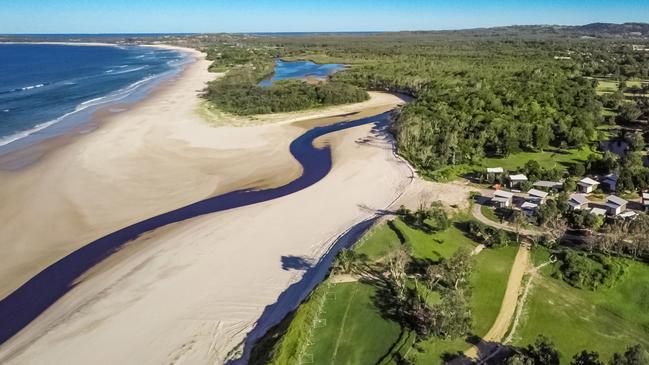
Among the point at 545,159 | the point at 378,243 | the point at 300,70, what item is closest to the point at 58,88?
the point at 300,70

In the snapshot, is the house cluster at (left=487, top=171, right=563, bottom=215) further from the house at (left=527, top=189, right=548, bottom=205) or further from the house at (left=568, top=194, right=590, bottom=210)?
the house at (left=568, top=194, right=590, bottom=210)

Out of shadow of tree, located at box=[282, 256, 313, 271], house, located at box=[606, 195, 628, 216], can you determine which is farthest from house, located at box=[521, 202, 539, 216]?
shadow of tree, located at box=[282, 256, 313, 271]

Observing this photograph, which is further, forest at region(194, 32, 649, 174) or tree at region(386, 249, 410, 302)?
forest at region(194, 32, 649, 174)

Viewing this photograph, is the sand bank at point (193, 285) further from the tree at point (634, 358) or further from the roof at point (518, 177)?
the tree at point (634, 358)

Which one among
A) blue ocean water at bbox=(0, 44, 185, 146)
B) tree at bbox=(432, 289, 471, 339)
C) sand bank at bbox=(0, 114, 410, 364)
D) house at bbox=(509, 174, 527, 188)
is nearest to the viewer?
tree at bbox=(432, 289, 471, 339)

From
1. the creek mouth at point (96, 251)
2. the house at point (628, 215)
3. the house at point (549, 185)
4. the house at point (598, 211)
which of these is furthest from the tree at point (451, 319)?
the creek mouth at point (96, 251)

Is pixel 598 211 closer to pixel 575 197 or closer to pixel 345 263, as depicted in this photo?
pixel 575 197
